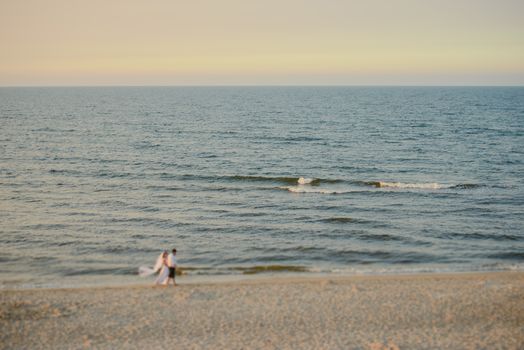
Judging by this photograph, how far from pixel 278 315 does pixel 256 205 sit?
1598 cm

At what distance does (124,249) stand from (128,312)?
26.5 ft

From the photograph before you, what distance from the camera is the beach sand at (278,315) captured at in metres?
14.6

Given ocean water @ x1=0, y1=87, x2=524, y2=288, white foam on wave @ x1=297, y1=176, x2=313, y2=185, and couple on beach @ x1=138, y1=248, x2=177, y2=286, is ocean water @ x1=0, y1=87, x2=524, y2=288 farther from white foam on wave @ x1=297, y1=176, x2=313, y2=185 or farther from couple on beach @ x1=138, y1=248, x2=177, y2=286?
couple on beach @ x1=138, y1=248, x2=177, y2=286

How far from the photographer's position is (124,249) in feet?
79.6

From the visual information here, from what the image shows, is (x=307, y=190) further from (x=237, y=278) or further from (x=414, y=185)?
(x=237, y=278)

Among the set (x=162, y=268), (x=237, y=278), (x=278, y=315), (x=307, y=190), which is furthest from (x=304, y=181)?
(x=278, y=315)

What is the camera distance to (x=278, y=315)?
1645 centimetres

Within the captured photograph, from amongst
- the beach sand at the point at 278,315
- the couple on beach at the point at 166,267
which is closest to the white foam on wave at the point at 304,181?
the beach sand at the point at 278,315

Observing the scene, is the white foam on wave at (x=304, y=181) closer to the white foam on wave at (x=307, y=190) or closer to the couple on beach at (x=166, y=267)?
the white foam on wave at (x=307, y=190)

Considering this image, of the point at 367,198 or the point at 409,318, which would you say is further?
the point at 367,198

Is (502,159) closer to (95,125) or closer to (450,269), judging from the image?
(450,269)

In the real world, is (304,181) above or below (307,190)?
above

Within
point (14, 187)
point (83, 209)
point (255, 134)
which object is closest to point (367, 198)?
point (83, 209)

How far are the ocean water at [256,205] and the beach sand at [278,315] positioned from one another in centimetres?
268
